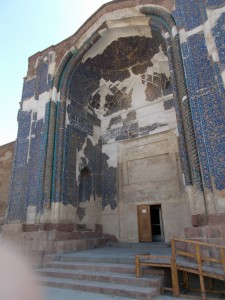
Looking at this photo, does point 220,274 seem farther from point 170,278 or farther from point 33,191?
point 33,191

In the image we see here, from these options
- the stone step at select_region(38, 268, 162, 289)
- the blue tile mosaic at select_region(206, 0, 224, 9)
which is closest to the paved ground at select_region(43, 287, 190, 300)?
the stone step at select_region(38, 268, 162, 289)

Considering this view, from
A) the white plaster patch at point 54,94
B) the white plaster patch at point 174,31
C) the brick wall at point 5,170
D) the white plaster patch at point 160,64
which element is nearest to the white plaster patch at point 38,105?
the white plaster patch at point 54,94

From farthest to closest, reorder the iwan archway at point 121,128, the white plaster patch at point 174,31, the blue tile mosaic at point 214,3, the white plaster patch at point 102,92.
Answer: the white plaster patch at point 102,92, the iwan archway at point 121,128, the white plaster patch at point 174,31, the blue tile mosaic at point 214,3

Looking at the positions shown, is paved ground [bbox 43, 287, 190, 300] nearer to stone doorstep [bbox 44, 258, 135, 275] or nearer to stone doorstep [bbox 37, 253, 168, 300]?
stone doorstep [bbox 37, 253, 168, 300]

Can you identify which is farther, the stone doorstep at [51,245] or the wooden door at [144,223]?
the wooden door at [144,223]

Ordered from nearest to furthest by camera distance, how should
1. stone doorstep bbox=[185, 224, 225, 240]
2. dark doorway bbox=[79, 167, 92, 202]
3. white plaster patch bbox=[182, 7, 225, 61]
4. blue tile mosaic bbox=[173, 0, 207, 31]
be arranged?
stone doorstep bbox=[185, 224, 225, 240] → white plaster patch bbox=[182, 7, 225, 61] → blue tile mosaic bbox=[173, 0, 207, 31] → dark doorway bbox=[79, 167, 92, 202]

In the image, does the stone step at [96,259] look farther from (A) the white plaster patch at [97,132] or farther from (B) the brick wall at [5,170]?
(A) the white plaster patch at [97,132]

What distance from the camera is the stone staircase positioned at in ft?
11.8

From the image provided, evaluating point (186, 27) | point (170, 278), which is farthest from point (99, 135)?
point (170, 278)

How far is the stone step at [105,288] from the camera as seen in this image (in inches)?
133

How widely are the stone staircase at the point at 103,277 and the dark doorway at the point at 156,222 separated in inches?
136

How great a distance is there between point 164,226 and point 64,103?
5.24 meters

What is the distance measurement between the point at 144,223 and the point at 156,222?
716mm

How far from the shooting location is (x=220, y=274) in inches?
132
